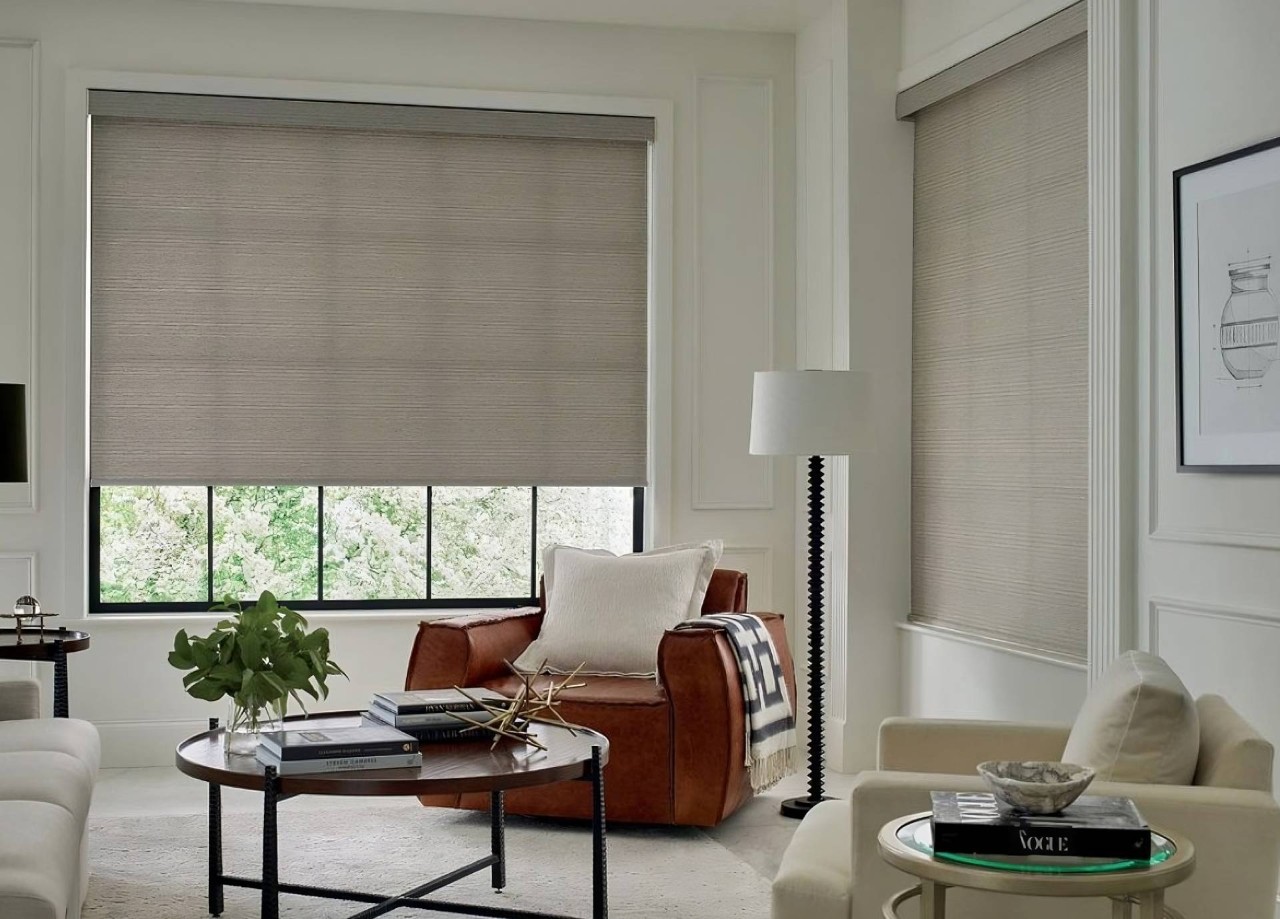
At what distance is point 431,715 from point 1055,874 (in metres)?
1.69

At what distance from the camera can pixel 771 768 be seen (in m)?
4.48

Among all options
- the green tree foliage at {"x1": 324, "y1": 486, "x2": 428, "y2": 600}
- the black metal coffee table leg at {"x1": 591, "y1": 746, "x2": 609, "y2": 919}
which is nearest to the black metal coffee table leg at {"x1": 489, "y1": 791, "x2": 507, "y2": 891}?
the black metal coffee table leg at {"x1": 591, "y1": 746, "x2": 609, "y2": 919}

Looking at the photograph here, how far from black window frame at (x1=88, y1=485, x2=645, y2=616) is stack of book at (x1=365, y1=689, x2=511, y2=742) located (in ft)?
6.20

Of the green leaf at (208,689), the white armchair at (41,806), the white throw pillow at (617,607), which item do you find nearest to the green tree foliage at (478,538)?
the white throw pillow at (617,607)

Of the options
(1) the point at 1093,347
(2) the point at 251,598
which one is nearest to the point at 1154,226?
(1) the point at 1093,347

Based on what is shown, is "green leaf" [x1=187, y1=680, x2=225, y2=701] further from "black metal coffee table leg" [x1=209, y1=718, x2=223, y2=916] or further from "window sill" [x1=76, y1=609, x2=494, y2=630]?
"window sill" [x1=76, y1=609, x2=494, y2=630]

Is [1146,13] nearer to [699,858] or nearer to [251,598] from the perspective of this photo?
[699,858]

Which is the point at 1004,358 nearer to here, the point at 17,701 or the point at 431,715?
the point at 431,715

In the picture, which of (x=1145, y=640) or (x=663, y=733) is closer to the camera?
(x=1145, y=640)

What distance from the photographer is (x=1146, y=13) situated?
3715 mm

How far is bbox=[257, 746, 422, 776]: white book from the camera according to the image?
9.53ft

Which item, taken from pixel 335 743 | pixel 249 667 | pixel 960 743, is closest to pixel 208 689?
pixel 249 667

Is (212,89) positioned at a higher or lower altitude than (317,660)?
higher

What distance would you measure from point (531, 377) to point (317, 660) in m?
2.54
